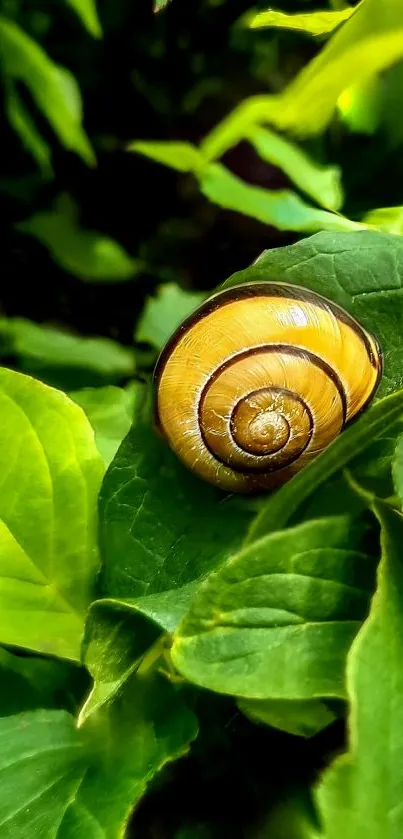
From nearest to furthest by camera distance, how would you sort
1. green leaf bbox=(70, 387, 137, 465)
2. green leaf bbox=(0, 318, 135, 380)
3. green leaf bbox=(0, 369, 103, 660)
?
green leaf bbox=(0, 369, 103, 660), green leaf bbox=(70, 387, 137, 465), green leaf bbox=(0, 318, 135, 380)

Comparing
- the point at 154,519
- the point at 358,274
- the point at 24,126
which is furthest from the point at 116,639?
the point at 24,126

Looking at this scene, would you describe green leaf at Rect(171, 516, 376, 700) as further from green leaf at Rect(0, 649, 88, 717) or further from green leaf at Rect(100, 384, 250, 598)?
green leaf at Rect(0, 649, 88, 717)

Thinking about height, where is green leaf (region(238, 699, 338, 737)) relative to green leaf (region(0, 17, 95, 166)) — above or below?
below

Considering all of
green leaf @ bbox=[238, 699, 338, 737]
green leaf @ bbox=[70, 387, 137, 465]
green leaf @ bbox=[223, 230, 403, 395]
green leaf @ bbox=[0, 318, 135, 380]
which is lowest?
green leaf @ bbox=[0, 318, 135, 380]

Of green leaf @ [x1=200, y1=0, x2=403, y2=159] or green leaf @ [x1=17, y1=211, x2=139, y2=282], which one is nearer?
green leaf @ [x1=200, y1=0, x2=403, y2=159]

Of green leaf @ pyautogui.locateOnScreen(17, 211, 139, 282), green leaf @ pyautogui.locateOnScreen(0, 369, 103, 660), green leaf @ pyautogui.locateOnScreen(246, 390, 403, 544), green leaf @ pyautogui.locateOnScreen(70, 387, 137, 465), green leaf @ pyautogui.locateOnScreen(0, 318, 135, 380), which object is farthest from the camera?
green leaf @ pyautogui.locateOnScreen(17, 211, 139, 282)

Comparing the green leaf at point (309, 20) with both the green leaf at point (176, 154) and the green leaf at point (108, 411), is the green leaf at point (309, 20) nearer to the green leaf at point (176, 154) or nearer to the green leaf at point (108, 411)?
the green leaf at point (108, 411)

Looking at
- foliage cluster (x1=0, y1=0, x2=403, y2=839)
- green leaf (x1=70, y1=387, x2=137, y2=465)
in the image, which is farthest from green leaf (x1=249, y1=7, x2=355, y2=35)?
green leaf (x1=70, y1=387, x2=137, y2=465)

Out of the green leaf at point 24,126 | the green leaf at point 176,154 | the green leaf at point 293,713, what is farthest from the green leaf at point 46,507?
the green leaf at point 24,126

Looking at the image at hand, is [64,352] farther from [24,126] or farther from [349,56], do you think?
[349,56]
